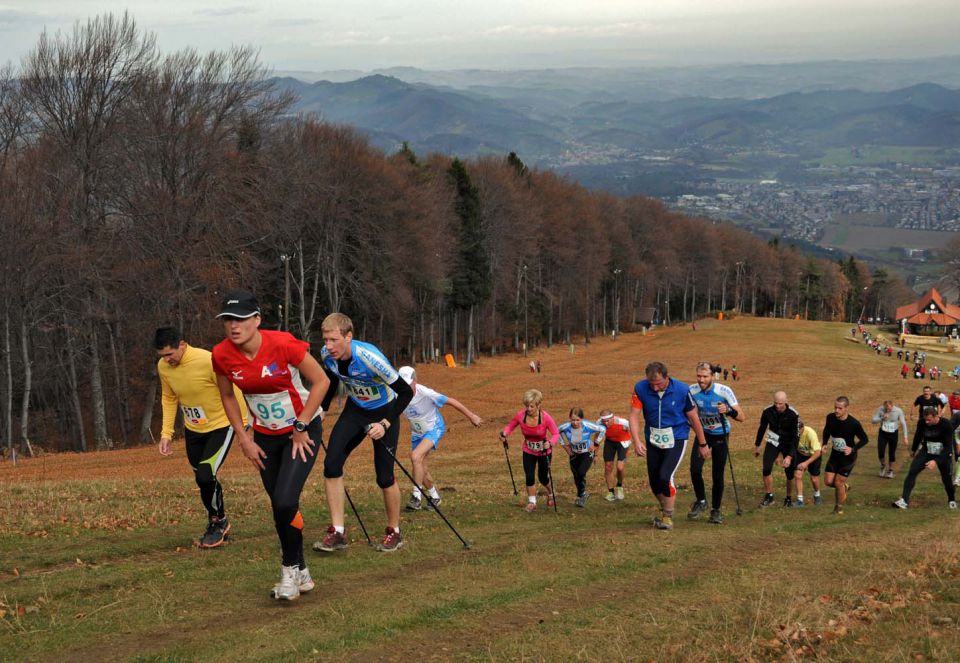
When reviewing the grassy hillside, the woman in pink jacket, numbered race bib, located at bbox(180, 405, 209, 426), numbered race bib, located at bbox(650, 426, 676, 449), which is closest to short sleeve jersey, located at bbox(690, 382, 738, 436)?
the grassy hillside

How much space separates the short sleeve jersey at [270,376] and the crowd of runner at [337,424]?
0.04ft

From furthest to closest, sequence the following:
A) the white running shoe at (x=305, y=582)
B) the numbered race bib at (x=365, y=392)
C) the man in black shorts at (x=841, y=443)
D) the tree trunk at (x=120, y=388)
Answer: the tree trunk at (x=120, y=388) < the man in black shorts at (x=841, y=443) < the numbered race bib at (x=365, y=392) < the white running shoe at (x=305, y=582)

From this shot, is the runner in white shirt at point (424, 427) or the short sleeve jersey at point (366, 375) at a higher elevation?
the short sleeve jersey at point (366, 375)

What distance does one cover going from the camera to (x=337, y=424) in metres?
10.5

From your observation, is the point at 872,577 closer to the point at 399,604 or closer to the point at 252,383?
the point at 399,604

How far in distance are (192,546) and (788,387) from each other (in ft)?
172

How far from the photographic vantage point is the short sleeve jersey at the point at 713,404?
15109 millimetres

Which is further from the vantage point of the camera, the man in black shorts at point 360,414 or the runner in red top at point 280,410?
the man in black shorts at point 360,414

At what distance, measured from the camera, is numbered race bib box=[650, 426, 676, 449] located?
43.9 feet

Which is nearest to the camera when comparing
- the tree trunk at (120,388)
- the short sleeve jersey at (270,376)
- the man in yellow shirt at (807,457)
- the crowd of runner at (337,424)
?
the short sleeve jersey at (270,376)

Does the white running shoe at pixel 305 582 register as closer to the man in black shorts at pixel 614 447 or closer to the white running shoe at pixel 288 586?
the white running shoe at pixel 288 586

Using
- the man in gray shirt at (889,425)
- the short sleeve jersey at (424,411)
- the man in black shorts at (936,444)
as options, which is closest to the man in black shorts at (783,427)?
the man in black shorts at (936,444)

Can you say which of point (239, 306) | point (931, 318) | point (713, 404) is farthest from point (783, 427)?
point (931, 318)

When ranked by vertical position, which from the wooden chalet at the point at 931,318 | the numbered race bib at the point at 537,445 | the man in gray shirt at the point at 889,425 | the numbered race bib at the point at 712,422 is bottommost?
the wooden chalet at the point at 931,318
